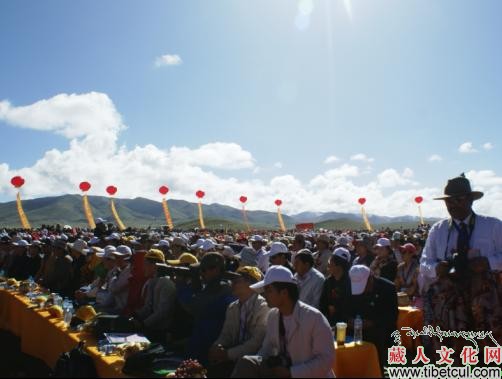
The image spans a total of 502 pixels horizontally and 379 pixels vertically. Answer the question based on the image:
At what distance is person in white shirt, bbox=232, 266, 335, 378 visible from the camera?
10.3ft

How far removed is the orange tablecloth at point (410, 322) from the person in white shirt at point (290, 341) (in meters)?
3.22

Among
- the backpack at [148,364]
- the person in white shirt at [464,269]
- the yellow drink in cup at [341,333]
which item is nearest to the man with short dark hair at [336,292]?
the yellow drink in cup at [341,333]

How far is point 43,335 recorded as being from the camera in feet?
19.7

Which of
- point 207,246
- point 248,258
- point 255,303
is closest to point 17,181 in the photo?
point 207,246

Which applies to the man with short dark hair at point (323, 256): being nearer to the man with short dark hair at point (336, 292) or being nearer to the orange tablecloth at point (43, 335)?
the man with short dark hair at point (336, 292)

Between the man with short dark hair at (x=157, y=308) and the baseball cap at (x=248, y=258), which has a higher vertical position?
the baseball cap at (x=248, y=258)

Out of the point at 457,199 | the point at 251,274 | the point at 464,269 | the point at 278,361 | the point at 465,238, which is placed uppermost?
the point at 457,199

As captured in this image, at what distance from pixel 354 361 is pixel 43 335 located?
4.43 metres

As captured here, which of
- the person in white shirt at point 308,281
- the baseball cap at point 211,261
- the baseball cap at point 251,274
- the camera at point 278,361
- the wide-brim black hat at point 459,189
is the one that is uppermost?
the wide-brim black hat at point 459,189

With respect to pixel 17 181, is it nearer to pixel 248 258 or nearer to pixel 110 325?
pixel 248 258

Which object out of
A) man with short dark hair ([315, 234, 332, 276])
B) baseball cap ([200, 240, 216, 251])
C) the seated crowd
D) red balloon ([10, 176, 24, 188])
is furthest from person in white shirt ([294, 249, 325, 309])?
red balloon ([10, 176, 24, 188])

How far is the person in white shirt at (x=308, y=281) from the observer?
18.6 feet

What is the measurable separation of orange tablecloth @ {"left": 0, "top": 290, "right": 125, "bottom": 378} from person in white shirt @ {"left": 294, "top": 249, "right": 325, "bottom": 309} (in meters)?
2.64

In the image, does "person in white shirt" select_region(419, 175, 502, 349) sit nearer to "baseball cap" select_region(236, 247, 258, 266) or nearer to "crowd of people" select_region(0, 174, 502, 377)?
"crowd of people" select_region(0, 174, 502, 377)
